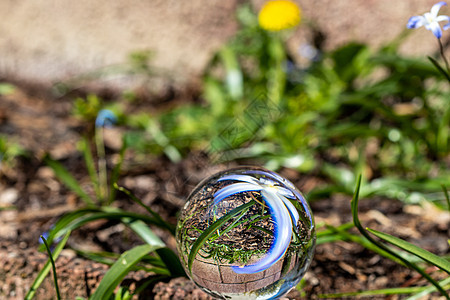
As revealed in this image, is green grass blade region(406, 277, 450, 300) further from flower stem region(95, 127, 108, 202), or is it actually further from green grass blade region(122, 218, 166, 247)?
flower stem region(95, 127, 108, 202)

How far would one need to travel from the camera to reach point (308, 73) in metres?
3.16

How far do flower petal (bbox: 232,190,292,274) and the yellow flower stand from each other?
197 cm

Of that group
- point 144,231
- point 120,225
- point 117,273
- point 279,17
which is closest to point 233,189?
point 117,273

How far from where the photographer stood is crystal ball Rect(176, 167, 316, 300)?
3.79 ft

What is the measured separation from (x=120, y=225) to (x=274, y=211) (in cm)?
112

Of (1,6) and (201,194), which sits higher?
(1,6)

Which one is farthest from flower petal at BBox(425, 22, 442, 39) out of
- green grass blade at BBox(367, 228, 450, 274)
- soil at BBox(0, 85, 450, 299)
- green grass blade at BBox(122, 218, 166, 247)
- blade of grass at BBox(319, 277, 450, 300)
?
green grass blade at BBox(122, 218, 166, 247)

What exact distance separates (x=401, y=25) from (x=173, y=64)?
1.55m

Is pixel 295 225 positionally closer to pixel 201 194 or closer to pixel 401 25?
pixel 201 194

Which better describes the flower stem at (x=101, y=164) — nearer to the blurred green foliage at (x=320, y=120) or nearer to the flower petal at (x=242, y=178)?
the blurred green foliage at (x=320, y=120)

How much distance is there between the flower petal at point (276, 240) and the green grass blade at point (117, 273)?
320 millimetres

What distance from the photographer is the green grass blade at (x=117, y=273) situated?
4.25 ft

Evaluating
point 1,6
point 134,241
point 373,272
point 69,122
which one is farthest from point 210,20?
point 373,272

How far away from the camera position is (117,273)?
4.32 ft
